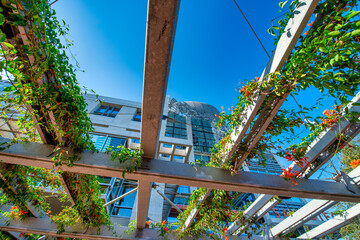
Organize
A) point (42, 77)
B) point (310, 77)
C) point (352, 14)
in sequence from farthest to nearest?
point (42, 77) < point (310, 77) < point (352, 14)

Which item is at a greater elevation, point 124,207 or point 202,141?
point 202,141

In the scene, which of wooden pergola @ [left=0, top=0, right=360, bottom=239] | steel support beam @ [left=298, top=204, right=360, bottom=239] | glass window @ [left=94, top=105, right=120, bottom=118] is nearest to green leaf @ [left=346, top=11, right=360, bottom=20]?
wooden pergola @ [left=0, top=0, right=360, bottom=239]

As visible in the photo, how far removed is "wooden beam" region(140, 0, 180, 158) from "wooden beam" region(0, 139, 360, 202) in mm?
748

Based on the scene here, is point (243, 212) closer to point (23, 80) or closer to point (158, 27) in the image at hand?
point (158, 27)

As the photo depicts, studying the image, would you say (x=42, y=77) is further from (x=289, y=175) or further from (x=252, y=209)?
(x=252, y=209)

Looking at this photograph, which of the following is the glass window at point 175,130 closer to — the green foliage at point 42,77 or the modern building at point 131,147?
the modern building at point 131,147

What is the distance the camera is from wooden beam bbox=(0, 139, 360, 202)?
78.0 inches


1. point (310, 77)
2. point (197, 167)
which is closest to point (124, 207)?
point (197, 167)

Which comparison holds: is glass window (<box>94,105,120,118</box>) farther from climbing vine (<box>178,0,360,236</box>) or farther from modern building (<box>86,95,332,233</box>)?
climbing vine (<box>178,0,360,236</box>)

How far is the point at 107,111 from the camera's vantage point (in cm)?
1081

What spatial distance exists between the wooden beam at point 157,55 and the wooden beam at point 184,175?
0.75 meters

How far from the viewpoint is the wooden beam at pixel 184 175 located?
1980mm

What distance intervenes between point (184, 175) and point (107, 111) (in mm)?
10056

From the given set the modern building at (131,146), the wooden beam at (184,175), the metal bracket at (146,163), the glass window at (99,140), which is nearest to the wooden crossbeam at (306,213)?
the wooden beam at (184,175)
